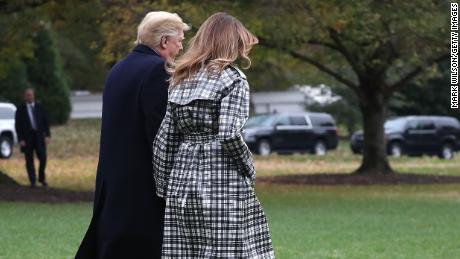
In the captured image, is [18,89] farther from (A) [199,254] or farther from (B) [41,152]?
(A) [199,254]

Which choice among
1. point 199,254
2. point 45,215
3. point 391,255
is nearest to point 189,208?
point 199,254

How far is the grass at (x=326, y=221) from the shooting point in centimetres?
1192

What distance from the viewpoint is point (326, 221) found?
52.3 ft

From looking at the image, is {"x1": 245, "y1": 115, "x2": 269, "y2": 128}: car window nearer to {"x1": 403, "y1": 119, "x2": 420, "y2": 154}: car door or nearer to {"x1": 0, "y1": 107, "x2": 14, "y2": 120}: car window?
{"x1": 403, "y1": 119, "x2": 420, "y2": 154}: car door

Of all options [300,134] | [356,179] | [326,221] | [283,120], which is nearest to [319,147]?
[300,134]

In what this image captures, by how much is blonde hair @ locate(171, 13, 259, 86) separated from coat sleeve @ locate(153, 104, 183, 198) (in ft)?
1.05

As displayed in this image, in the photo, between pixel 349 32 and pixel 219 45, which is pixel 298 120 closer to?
pixel 349 32

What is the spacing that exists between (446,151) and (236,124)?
127ft

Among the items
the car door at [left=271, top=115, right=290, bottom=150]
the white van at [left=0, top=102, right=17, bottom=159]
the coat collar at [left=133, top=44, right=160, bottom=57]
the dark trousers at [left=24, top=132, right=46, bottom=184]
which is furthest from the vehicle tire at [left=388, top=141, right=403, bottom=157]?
the coat collar at [left=133, top=44, right=160, bottom=57]

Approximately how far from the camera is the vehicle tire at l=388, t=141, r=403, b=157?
141 ft

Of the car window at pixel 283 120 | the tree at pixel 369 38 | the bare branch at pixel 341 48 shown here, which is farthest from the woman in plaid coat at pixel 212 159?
the car window at pixel 283 120

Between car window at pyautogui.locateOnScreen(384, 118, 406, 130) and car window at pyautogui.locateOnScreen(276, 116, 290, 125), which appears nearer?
car window at pyautogui.locateOnScreen(384, 118, 406, 130)

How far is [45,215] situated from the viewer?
16.7 metres

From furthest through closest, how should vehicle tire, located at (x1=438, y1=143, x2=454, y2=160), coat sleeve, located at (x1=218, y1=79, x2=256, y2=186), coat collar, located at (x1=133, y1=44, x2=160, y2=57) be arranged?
1. vehicle tire, located at (x1=438, y1=143, x2=454, y2=160)
2. coat collar, located at (x1=133, y1=44, x2=160, y2=57)
3. coat sleeve, located at (x1=218, y1=79, x2=256, y2=186)
